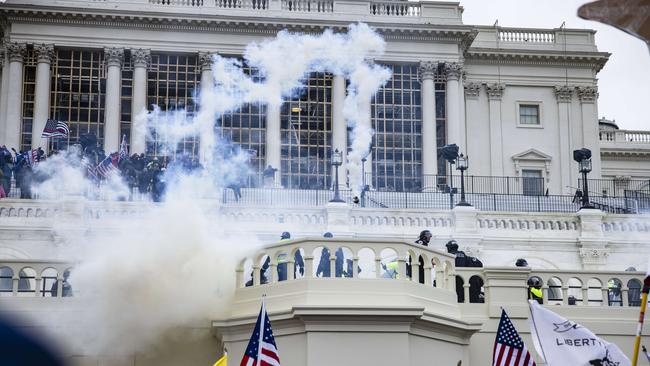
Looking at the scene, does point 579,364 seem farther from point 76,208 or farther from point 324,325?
point 76,208

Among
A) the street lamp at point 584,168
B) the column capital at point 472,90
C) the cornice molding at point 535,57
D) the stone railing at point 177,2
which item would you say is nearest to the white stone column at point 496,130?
the column capital at point 472,90

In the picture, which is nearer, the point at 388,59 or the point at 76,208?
the point at 76,208

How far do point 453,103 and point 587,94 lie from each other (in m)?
7.41

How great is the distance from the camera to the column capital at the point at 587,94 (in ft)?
189

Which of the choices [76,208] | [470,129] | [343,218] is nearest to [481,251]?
[343,218]

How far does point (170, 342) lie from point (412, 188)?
37.1 metres

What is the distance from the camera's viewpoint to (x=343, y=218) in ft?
111

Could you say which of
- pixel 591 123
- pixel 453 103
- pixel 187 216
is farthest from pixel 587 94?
pixel 187 216

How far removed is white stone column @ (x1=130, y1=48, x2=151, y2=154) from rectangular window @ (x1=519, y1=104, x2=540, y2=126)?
18.4 meters

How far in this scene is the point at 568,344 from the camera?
14.7 m

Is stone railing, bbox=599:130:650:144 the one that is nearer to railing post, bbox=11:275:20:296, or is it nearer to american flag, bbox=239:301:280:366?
railing post, bbox=11:275:20:296

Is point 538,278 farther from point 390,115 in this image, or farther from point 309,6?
point 309,6

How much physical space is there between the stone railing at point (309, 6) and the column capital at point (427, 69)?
498 centimetres

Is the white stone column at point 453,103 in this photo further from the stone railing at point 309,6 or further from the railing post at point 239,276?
the railing post at point 239,276
